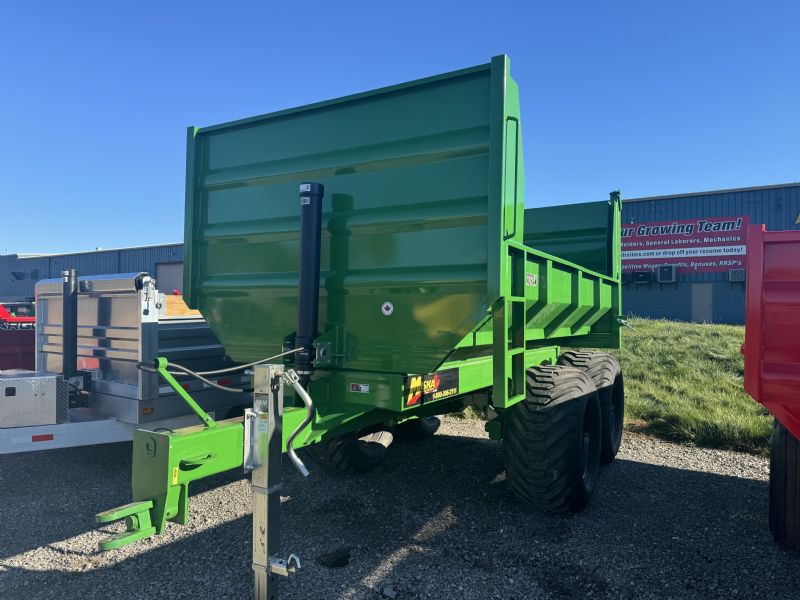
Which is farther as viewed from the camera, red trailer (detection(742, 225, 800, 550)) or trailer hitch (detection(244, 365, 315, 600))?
red trailer (detection(742, 225, 800, 550))

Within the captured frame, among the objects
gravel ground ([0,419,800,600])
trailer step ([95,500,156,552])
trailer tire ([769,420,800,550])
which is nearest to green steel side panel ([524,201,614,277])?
gravel ground ([0,419,800,600])

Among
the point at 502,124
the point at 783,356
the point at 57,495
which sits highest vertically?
the point at 502,124

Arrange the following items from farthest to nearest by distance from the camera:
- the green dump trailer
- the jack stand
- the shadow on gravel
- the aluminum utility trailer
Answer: the aluminum utility trailer → the shadow on gravel → the green dump trailer → the jack stand

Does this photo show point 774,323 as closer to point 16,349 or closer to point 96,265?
point 16,349

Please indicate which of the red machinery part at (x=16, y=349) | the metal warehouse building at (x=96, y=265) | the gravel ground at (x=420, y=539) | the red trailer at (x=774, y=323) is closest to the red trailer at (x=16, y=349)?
the red machinery part at (x=16, y=349)

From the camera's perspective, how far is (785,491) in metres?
3.48

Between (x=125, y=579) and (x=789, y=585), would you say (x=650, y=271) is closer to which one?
(x=789, y=585)

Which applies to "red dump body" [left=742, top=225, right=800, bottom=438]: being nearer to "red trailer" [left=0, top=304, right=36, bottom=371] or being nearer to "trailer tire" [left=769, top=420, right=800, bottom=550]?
"trailer tire" [left=769, top=420, right=800, bottom=550]

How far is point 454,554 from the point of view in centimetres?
344

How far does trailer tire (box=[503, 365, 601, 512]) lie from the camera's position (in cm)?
377

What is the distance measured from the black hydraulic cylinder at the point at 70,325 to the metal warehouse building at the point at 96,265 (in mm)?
25104

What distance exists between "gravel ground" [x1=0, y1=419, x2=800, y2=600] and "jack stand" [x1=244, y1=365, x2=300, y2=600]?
69 cm

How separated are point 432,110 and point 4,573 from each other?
3568 mm

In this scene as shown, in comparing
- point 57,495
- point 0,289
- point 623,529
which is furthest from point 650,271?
point 0,289
